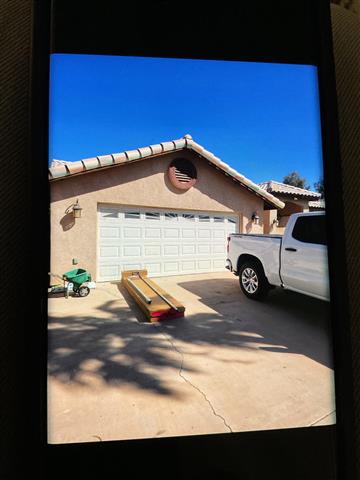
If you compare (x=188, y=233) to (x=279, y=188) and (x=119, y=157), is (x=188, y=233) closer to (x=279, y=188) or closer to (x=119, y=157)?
(x=119, y=157)

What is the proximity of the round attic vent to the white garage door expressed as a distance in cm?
72

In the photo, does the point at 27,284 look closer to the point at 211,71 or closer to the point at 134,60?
the point at 134,60

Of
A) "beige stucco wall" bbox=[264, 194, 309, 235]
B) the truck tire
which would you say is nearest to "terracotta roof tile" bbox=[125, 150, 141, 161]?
the truck tire

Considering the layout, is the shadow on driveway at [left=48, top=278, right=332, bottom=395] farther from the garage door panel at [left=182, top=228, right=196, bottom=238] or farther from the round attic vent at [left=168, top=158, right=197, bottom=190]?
the round attic vent at [left=168, top=158, right=197, bottom=190]

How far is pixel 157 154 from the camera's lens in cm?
505

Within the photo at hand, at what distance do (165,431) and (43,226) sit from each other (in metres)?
1.66

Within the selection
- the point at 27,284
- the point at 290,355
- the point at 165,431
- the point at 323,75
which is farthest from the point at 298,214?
the point at 27,284

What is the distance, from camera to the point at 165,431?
1587 mm

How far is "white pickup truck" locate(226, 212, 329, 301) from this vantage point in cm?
287

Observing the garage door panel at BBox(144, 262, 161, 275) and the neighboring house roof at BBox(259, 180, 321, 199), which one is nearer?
the neighboring house roof at BBox(259, 180, 321, 199)

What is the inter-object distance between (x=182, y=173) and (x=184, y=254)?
1992 millimetres

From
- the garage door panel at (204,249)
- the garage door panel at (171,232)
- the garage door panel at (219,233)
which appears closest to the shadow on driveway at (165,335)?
the garage door panel at (204,249)

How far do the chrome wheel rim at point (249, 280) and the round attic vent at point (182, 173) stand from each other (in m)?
2.54

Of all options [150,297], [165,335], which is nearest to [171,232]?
[150,297]
